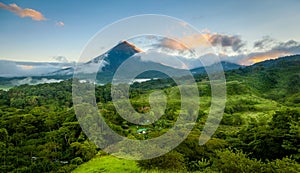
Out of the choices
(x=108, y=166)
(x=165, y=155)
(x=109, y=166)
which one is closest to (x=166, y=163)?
(x=165, y=155)

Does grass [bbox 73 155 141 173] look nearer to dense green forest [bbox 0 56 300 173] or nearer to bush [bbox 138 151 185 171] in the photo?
dense green forest [bbox 0 56 300 173]

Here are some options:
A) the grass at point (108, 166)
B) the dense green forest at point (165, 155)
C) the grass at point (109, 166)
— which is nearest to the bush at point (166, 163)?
the dense green forest at point (165, 155)

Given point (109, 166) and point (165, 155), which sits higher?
point (165, 155)

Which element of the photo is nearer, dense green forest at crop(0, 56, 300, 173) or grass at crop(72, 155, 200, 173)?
dense green forest at crop(0, 56, 300, 173)

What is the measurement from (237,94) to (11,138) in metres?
63.6

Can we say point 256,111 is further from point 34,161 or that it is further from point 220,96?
point 34,161

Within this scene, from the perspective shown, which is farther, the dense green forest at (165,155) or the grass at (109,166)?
the grass at (109,166)

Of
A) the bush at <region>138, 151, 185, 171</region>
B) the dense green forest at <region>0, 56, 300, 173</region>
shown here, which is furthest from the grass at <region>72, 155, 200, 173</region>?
the bush at <region>138, 151, 185, 171</region>

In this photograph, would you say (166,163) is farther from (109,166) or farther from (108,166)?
(108,166)

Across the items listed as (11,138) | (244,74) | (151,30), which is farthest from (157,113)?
(244,74)

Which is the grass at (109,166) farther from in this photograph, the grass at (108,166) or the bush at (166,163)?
the bush at (166,163)

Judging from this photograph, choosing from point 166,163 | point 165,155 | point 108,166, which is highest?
point 165,155

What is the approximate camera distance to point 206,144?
18406 millimetres

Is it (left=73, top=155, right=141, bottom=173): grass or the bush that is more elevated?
the bush
